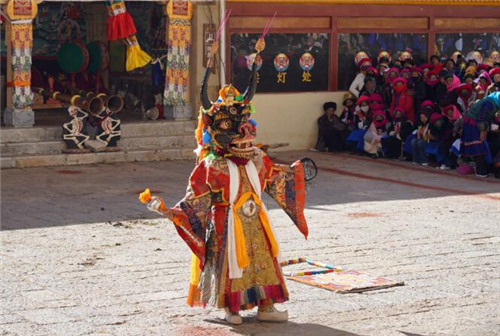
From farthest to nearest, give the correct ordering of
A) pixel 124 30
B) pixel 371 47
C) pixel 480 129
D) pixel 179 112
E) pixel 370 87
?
pixel 371 47 < pixel 370 87 < pixel 179 112 < pixel 124 30 < pixel 480 129

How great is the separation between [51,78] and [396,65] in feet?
23.0

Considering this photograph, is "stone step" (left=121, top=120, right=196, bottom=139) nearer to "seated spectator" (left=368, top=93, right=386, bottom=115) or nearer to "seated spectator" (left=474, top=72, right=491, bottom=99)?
"seated spectator" (left=368, top=93, right=386, bottom=115)

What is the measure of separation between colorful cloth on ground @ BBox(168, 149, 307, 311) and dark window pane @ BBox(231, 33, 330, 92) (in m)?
10.4

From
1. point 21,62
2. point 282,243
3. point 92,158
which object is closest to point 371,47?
point 92,158

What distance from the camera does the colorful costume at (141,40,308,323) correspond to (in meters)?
7.84

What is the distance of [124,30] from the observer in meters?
17.7

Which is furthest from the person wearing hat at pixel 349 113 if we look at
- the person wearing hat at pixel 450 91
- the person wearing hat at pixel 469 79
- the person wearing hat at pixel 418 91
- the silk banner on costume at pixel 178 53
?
the silk banner on costume at pixel 178 53

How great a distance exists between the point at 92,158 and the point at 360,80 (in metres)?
5.28

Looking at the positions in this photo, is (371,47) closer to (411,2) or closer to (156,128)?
(411,2)

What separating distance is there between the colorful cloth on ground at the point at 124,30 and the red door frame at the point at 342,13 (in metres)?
1.52

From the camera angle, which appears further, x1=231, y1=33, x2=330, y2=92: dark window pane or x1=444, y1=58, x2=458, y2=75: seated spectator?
x1=444, y1=58, x2=458, y2=75: seated spectator

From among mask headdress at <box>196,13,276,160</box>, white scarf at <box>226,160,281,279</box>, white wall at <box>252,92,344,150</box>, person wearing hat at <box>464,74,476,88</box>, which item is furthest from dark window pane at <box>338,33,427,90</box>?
white scarf at <box>226,160,281,279</box>

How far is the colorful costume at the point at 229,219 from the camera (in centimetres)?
784

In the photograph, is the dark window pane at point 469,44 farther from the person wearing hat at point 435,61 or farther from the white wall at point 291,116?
the white wall at point 291,116
